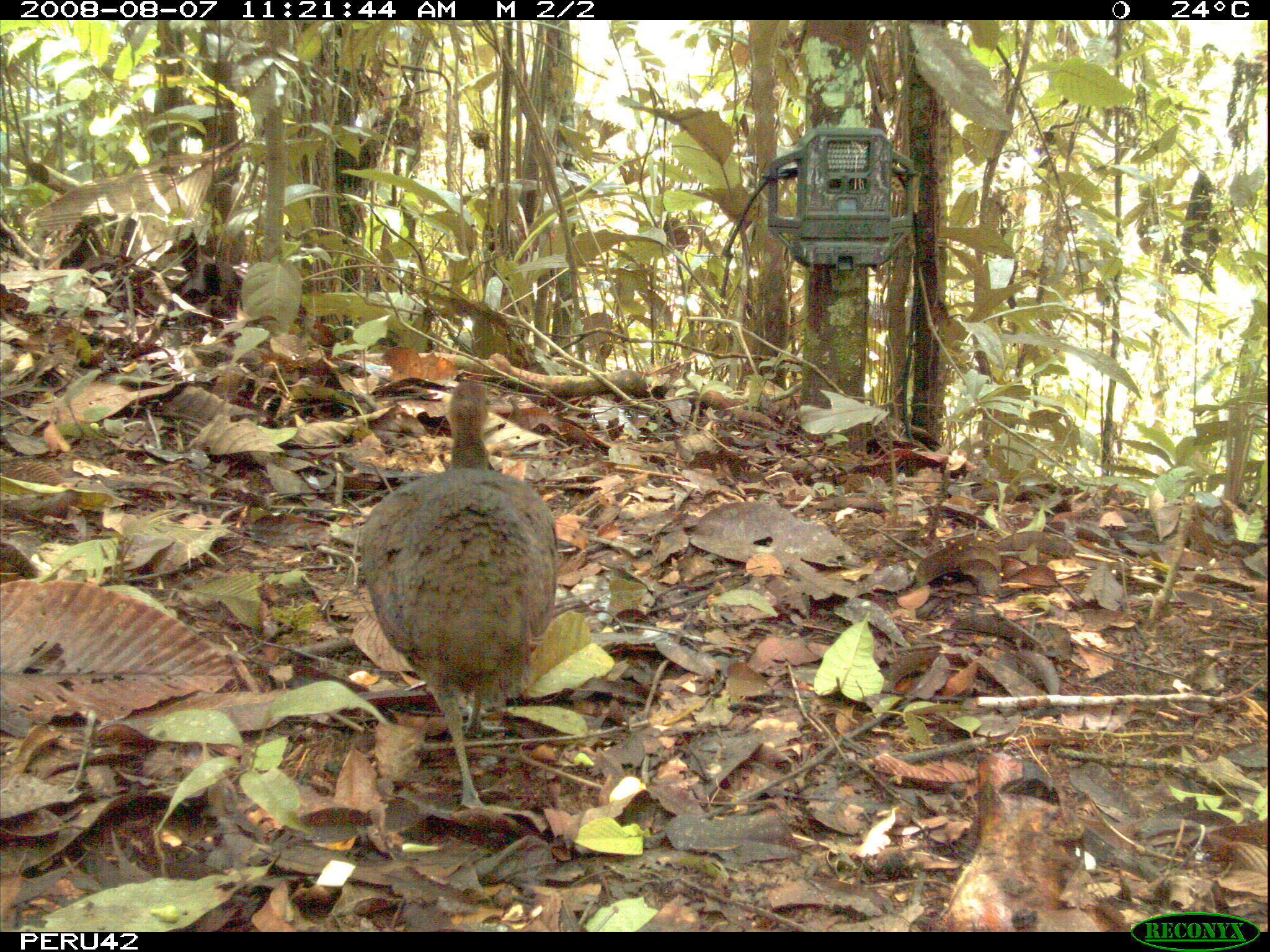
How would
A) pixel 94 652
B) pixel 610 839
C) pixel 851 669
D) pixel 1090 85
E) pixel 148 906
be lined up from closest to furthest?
pixel 148 906 → pixel 610 839 → pixel 94 652 → pixel 851 669 → pixel 1090 85

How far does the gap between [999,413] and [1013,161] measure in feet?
6.80

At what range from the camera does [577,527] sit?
352 cm

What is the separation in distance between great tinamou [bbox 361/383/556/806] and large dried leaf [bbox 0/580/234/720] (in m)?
0.50

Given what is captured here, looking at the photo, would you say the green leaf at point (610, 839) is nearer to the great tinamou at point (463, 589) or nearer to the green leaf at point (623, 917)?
the green leaf at point (623, 917)

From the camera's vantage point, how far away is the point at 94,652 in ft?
8.18

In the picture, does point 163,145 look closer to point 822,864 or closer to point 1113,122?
point 822,864

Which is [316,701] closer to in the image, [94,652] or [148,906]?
[148,906]

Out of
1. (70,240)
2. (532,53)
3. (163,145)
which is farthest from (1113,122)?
(70,240)

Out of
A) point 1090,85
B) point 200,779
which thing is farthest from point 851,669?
point 1090,85

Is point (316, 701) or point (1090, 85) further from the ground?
point (1090, 85)

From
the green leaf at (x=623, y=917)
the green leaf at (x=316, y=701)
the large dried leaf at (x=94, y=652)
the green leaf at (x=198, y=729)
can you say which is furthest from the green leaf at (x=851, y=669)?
the large dried leaf at (x=94, y=652)

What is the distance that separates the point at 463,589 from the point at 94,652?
1001 millimetres

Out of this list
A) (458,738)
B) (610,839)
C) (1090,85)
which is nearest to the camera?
(610,839)

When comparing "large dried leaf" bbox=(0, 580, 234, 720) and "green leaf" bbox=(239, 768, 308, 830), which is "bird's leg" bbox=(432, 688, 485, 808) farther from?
"large dried leaf" bbox=(0, 580, 234, 720)
